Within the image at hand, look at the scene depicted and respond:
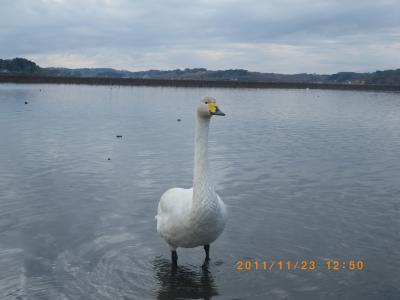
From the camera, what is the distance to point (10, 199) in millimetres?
13828

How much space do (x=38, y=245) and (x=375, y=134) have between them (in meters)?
27.9

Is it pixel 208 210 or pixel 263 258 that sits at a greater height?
pixel 208 210

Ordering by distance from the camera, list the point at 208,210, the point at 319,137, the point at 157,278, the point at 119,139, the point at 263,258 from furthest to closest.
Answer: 1. the point at 319,137
2. the point at 119,139
3. the point at 263,258
4. the point at 157,278
5. the point at 208,210

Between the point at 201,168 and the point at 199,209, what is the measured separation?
2.31 ft

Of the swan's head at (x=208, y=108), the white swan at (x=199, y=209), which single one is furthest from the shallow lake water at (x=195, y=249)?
the swan's head at (x=208, y=108)

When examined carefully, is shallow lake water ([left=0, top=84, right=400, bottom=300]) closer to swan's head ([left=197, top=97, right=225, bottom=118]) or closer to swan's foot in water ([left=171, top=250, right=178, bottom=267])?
swan's foot in water ([left=171, top=250, right=178, bottom=267])

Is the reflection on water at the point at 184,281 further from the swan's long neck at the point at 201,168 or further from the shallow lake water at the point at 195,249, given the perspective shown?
the swan's long neck at the point at 201,168

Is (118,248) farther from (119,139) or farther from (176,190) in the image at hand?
(119,139)

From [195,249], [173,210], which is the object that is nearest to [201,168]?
[173,210]

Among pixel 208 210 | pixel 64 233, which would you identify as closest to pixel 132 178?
pixel 64 233

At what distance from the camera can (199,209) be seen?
319 inches
